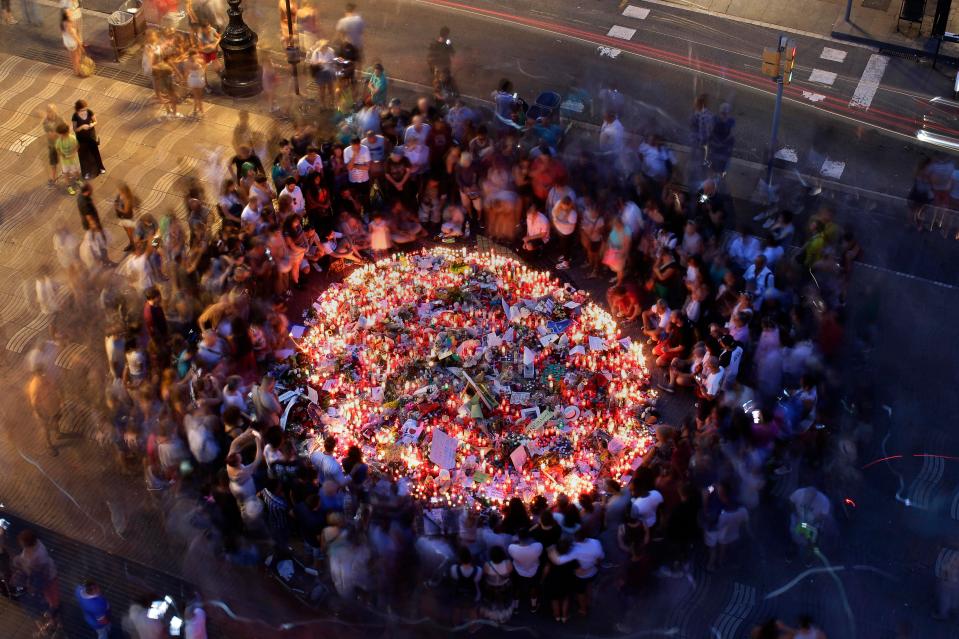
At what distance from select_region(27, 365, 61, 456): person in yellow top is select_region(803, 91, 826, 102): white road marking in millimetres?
15822

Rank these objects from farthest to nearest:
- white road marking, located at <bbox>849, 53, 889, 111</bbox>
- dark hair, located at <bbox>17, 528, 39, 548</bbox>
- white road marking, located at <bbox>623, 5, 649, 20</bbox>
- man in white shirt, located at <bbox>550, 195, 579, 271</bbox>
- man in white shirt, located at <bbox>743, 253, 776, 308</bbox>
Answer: white road marking, located at <bbox>623, 5, 649, 20</bbox>, white road marking, located at <bbox>849, 53, 889, 111</bbox>, man in white shirt, located at <bbox>550, 195, 579, 271</bbox>, man in white shirt, located at <bbox>743, 253, 776, 308</bbox>, dark hair, located at <bbox>17, 528, 39, 548</bbox>

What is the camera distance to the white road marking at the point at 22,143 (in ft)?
72.0

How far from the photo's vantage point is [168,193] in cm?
2081

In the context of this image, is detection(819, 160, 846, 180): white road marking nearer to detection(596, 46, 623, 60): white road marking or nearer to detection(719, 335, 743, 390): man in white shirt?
detection(596, 46, 623, 60): white road marking

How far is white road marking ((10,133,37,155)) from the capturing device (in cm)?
2195

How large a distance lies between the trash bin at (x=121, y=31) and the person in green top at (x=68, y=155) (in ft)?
14.2

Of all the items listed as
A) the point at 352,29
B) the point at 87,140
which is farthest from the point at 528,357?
the point at 87,140

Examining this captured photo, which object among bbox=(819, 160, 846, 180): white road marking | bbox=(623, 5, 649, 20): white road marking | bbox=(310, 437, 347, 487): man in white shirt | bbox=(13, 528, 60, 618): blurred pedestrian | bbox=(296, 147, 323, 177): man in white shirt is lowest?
bbox=(13, 528, 60, 618): blurred pedestrian

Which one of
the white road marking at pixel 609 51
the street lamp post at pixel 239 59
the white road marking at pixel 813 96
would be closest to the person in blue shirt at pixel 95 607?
the street lamp post at pixel 239 59

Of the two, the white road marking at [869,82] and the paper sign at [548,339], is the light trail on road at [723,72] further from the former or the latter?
the paper sign at [548,339]

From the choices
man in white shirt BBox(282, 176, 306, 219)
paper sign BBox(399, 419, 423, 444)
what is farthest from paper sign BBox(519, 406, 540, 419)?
man in white shirt BBox(282, 176, 306, 219)

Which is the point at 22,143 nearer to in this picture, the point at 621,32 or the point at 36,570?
the point at 36,570

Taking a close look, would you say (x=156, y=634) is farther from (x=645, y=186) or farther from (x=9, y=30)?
(x=9, y=30)

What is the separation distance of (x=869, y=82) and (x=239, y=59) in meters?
13.2
